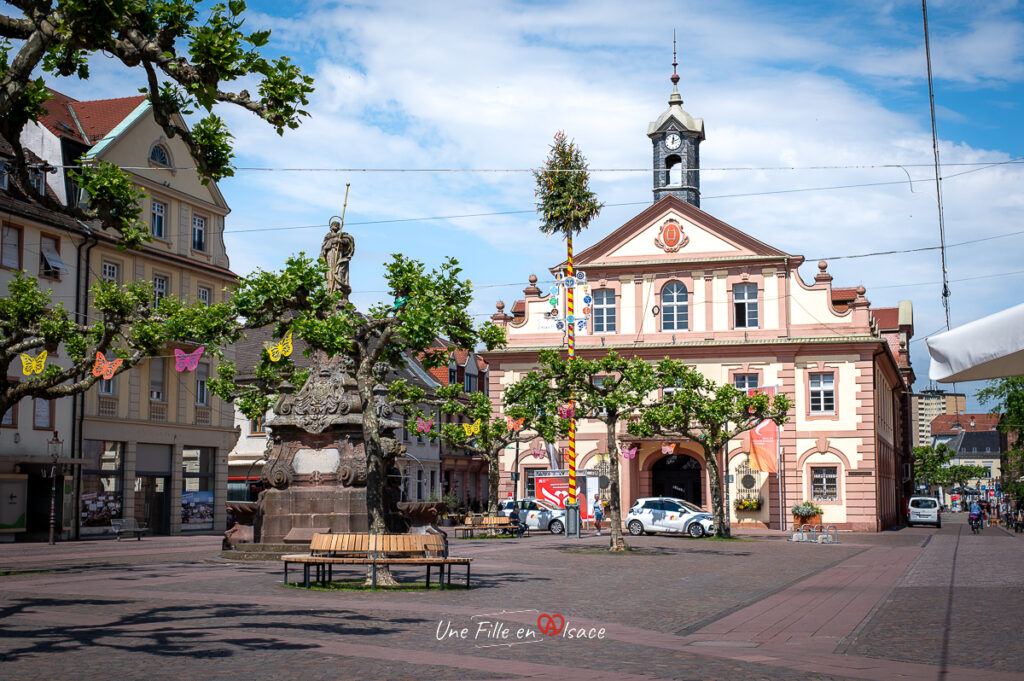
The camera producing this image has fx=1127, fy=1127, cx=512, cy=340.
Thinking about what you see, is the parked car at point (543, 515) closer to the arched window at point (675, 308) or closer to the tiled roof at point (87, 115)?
the arched window at point (675, 308)

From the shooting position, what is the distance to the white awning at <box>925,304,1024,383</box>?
25.9 feet

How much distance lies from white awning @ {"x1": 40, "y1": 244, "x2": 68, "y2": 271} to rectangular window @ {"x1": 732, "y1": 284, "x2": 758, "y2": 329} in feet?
98.5

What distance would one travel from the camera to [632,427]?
40438 millimetres

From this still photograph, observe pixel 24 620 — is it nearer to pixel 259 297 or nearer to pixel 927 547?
pixel 259 297

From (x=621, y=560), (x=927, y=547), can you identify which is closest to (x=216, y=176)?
(x=621, y=560)

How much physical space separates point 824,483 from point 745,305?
29.8 feet

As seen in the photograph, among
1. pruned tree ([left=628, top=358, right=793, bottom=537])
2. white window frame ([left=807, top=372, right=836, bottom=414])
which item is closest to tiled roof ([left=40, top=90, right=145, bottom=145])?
pruned tree ([left=628, top=358, right=793, bottom=537])

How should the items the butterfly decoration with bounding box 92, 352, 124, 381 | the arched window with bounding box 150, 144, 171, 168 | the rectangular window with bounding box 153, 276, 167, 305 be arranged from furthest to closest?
1. the arched window with bounding box 150, 144, 171, 168
2. the rectangular window with bounding box 153, 276, 167, 305
3. the butterfly decoration with bounding box 92, 352, 124, 381

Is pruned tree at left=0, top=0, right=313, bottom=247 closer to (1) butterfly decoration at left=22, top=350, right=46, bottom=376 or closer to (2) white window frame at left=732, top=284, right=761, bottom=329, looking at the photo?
(1) butterfly decoration at left=22, top=350, right=46, bottom=376

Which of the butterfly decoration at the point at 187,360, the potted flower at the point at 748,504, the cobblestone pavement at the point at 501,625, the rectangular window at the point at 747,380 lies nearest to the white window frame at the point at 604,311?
the rectangular window at the point at 747,380

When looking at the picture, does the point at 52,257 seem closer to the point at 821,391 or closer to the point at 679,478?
the point at 679,478

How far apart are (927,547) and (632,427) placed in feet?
35.3

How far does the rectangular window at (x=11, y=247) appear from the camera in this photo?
123 feet

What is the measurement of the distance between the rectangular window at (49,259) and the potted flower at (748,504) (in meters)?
31.3
